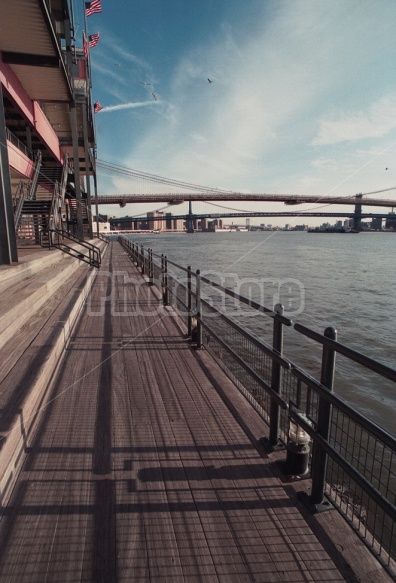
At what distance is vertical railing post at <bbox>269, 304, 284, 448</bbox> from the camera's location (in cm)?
236

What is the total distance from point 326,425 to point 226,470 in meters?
0.82

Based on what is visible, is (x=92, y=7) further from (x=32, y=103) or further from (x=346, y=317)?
(x=346, y=317)

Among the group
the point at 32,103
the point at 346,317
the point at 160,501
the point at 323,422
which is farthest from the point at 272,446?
the point at 32,103

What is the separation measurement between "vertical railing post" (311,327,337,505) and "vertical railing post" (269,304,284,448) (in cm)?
45

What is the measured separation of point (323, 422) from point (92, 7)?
104ft

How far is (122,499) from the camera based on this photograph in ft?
6.82

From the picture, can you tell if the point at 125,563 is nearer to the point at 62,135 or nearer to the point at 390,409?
the point at 390,409

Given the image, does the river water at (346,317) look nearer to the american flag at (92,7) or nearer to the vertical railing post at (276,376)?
the vertical railing post at (276,376)

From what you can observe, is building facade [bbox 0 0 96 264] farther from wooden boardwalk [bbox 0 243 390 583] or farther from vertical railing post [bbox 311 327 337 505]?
vertical railing post [bbox 311 327 337 505]

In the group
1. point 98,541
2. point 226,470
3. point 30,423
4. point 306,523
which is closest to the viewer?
point 98,541

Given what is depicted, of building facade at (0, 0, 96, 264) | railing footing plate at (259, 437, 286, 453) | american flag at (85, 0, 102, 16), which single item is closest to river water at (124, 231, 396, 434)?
railing footing plate at (259, 437, 286, 453)

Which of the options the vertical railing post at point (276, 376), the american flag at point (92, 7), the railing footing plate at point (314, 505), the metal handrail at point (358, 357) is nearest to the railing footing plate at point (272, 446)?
the vertical railing post at point (276, 376)

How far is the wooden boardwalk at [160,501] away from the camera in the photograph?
1677 mm

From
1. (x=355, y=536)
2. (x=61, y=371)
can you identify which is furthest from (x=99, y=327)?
(x=355, y=536)
